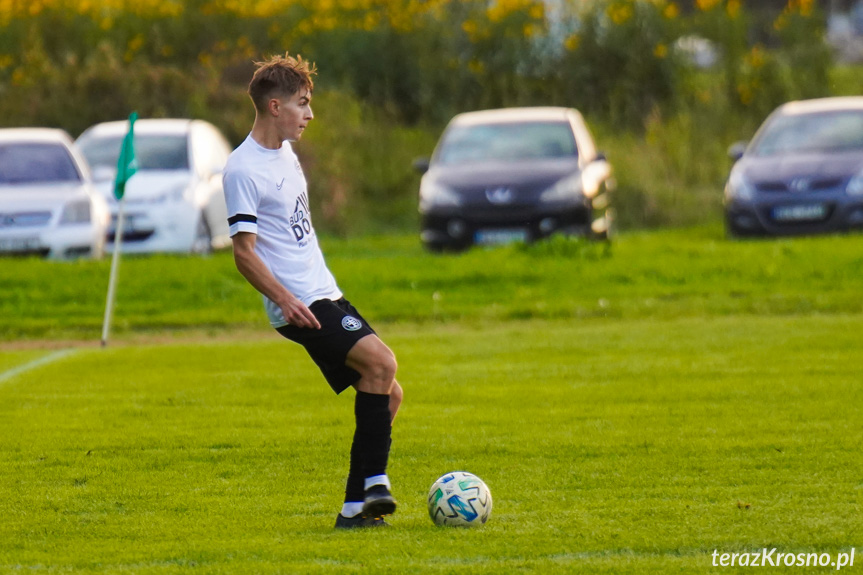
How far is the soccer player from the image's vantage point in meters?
5.77

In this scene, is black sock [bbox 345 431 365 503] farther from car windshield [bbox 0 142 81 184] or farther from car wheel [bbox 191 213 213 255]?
car wheel [bbox 191 213 213 255]

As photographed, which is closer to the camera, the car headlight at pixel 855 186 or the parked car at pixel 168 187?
the car headlight at pixel 855 186

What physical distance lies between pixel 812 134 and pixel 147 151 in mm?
8485

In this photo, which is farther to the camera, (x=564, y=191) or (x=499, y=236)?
(x=499, y=236)

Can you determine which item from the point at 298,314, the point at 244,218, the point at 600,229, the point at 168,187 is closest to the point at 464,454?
the point at 298,314

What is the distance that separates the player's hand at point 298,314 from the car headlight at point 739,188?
1330cm

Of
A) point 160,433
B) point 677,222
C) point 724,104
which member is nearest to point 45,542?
point 160,433

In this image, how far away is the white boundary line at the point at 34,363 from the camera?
36.7 ft

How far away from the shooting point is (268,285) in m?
5.72

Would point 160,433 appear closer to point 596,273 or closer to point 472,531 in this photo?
point 472,531

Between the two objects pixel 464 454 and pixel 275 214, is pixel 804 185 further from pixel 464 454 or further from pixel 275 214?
pixel 275 214

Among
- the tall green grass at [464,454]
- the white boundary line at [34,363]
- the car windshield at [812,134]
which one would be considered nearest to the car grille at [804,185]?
the car windshield at [812,134]

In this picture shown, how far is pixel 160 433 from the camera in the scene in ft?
27.9

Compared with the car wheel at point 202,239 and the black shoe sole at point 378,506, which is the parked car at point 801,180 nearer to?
the car wheel at point 202,239
